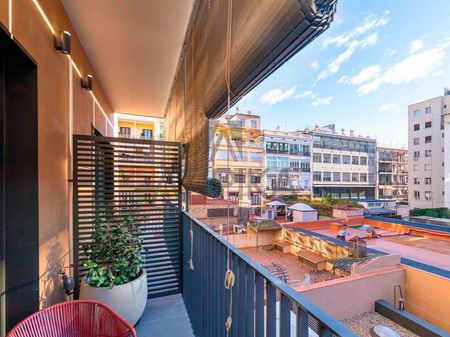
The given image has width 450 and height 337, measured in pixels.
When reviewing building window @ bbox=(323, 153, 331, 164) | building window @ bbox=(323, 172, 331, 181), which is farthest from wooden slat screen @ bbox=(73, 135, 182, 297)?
building window @ bbox=(323, 172, 331, 181)

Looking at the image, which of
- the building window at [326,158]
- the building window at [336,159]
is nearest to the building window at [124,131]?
the building window at [326,158]

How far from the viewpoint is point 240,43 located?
0.92m

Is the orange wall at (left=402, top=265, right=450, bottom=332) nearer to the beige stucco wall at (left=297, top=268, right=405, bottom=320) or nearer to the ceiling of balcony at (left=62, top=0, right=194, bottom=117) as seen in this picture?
the beige stucco wall at (left=297, top=268, right=405, bottom=320)

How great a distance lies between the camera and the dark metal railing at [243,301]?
0.59 metres

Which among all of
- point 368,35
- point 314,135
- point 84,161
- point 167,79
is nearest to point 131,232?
point 84,161

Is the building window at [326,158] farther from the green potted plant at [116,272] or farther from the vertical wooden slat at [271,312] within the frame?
the vertical wooden slat at [271,312]

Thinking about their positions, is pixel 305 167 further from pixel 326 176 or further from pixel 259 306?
pixel 259 306

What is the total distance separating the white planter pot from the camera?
169cm

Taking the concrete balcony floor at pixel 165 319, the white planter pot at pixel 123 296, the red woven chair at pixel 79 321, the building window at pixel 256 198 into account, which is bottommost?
the building window at pixel 256 198

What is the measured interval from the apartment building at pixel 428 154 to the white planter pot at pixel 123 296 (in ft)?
72.5

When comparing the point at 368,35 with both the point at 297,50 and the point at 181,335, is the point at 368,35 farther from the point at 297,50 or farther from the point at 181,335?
the point at 181,335

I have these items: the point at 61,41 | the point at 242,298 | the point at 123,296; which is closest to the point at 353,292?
the point at 123,296

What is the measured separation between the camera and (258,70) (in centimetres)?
87

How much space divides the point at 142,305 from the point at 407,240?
12993 mm
